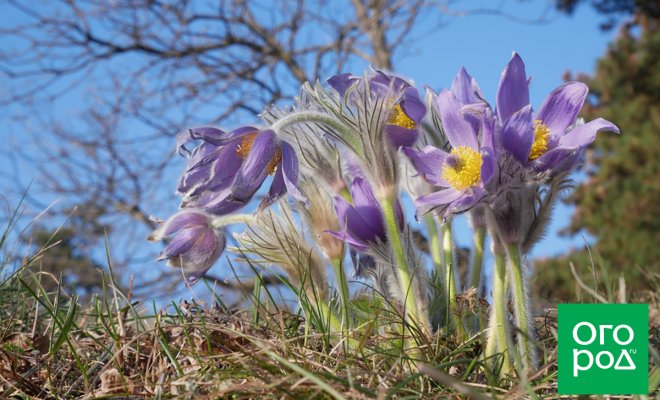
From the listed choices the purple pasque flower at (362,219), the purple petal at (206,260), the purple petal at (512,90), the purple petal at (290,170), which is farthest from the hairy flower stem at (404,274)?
the purple petal at (206,260)

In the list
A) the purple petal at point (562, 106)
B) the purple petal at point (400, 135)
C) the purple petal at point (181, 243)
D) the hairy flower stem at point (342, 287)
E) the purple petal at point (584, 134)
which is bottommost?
the hairy flower stem at point (342, 287)

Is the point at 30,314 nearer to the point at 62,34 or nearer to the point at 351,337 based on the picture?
the point at 351,337

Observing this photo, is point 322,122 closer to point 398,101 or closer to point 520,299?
point 398,101

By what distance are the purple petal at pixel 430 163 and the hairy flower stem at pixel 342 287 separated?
0.27 m

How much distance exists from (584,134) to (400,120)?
0.34 meters

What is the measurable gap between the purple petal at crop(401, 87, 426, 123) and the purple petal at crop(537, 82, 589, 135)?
0.21 meters

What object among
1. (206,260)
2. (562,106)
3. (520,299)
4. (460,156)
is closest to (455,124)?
(460,156)

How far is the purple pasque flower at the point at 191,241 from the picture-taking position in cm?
138

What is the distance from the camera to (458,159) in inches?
46.6

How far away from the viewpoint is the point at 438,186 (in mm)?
1320

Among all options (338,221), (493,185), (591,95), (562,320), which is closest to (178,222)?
(338,221)

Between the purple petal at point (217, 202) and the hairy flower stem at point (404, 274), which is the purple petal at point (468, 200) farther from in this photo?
the purple petal at point (217, 202)

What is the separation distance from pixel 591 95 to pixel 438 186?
9.51 meters

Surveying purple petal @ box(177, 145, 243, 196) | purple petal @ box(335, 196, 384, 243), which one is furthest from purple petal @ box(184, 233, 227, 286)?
purple petal @ box(335, 196, 384, 243)
